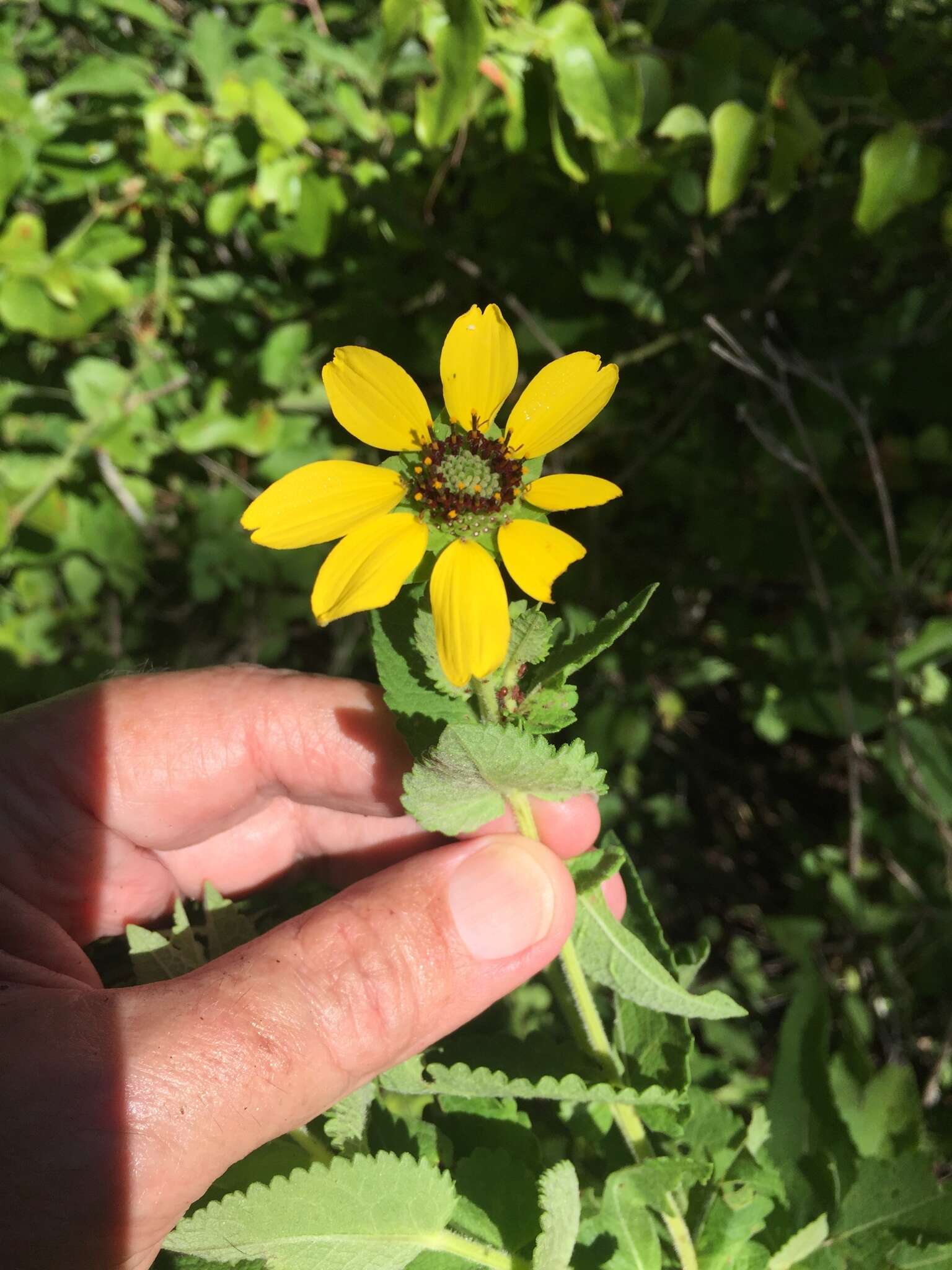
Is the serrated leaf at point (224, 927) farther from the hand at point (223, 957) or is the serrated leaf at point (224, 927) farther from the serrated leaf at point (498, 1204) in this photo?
the serrated leaf at point (498, 1204)

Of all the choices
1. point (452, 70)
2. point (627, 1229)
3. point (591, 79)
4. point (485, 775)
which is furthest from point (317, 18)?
point (627, 1229)

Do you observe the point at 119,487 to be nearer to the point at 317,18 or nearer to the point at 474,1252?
the point at 317,18

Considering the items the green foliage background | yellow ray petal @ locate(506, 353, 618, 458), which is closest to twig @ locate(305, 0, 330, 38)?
the green foliage background

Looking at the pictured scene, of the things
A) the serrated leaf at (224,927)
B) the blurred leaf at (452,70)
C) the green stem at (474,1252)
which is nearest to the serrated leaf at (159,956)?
the serrated leaf at (224,927)

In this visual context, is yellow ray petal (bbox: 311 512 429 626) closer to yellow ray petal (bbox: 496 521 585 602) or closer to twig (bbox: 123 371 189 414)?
yellow ray petal (bbox: 496 521 585 602)

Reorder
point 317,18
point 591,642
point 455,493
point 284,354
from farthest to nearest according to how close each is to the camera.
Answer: point 284,354
point 317,18
point 455,493
point 591,642

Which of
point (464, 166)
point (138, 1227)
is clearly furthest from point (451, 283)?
point (138, 1227)

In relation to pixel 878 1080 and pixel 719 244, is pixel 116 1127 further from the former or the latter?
pixel 719 244
